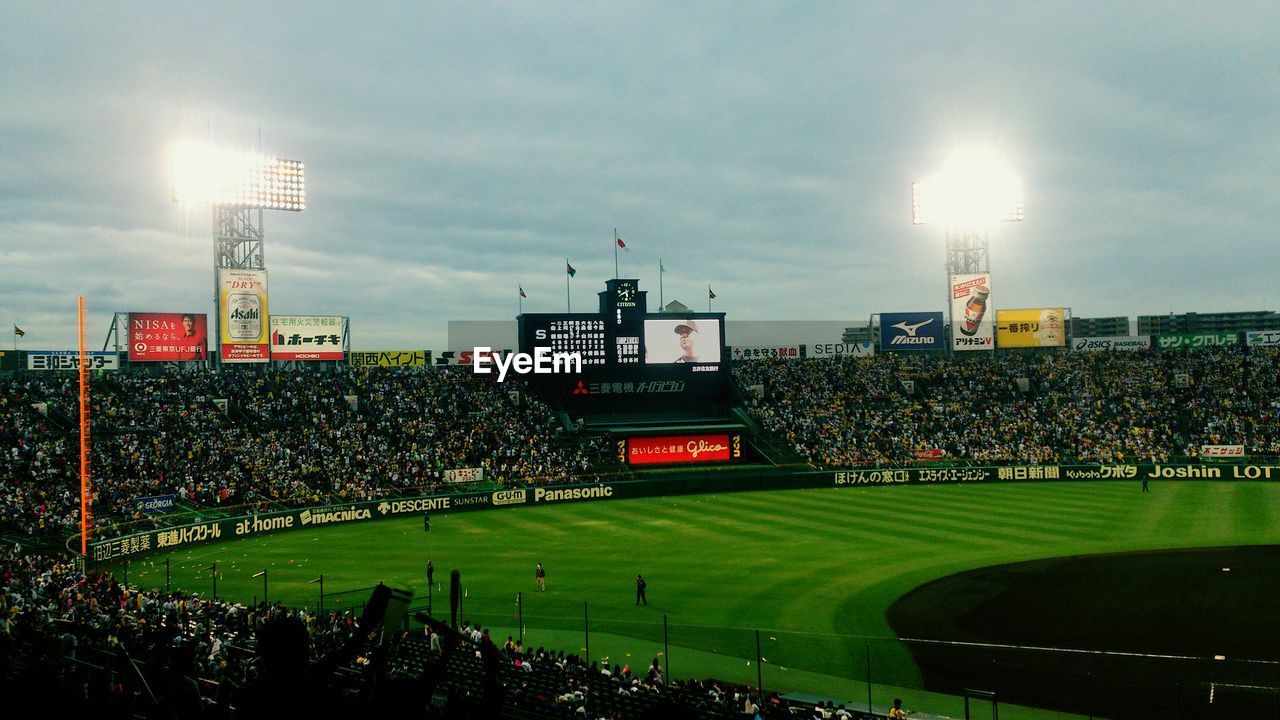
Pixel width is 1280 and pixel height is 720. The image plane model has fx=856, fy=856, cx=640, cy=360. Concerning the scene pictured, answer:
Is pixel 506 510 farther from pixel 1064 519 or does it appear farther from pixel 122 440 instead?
pixel 1064 519

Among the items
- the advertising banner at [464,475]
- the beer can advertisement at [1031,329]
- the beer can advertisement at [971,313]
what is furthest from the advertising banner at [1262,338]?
the advertising banner at [464,475]

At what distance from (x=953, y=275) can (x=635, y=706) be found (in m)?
72.4

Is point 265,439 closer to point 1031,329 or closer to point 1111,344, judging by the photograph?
point 1031,329

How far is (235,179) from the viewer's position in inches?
2394

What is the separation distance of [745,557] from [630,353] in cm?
3409

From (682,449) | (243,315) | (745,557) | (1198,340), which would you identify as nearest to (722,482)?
(682,449)

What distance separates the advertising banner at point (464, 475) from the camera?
54.9 m

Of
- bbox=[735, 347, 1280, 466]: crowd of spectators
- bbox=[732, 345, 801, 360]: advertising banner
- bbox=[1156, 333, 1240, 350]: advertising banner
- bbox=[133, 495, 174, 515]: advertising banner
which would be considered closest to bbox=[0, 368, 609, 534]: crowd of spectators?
bbox=[133, 495, 174, 515]: advertising banner

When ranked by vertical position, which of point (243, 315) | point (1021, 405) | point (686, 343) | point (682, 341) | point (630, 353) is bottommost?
point (1021, 405)

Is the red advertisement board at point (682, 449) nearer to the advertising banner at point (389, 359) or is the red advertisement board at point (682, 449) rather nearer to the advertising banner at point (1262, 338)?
the advertising banner at point (389, 359)

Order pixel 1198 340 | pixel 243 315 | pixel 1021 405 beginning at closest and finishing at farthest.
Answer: pixel 243 315
pixel 1021 405
pixel 1198 340

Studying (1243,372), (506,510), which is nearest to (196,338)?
(506,510)

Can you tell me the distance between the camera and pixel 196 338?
61844 millimetres

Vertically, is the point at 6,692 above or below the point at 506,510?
above
